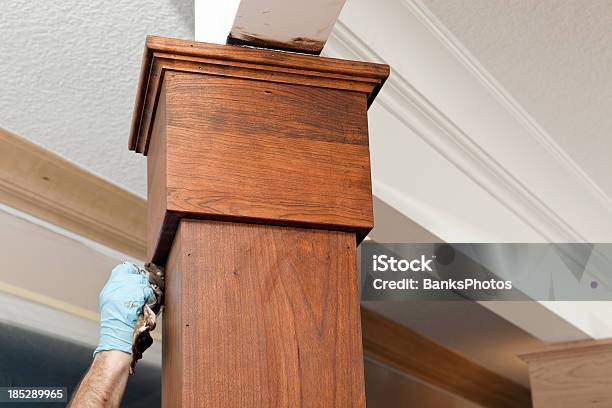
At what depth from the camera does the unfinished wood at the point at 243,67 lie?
1.26 meters

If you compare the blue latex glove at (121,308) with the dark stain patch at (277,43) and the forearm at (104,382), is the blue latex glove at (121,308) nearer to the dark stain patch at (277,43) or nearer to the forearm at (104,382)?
the forearm at (104,382)

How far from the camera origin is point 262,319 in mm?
1159

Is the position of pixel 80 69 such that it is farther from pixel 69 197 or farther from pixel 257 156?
pixel 257 156

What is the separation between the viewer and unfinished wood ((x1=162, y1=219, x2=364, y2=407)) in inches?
43.9

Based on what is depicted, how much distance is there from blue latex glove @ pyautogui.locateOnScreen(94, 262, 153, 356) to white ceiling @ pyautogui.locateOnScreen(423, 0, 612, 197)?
4.20ft

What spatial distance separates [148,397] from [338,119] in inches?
80.7

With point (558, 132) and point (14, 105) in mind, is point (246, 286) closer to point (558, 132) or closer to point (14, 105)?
point (14, 105)

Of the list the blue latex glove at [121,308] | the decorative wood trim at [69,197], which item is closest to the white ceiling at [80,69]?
the decorative wood trim at [69,197]

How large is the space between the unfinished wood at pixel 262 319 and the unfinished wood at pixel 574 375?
2.55 meters

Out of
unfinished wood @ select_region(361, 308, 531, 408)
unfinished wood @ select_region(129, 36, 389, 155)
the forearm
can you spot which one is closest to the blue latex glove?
the forearm

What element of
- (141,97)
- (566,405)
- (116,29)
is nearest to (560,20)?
(116,29)

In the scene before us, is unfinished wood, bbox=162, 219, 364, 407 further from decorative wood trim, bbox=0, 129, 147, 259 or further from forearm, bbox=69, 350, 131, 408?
decorative wood trim, bbox=0, 129, 147, 259

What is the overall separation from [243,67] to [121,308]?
0.41 metres

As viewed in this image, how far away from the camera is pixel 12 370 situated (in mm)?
2729
